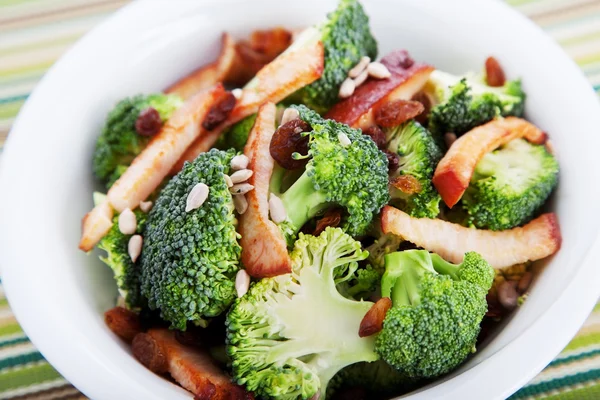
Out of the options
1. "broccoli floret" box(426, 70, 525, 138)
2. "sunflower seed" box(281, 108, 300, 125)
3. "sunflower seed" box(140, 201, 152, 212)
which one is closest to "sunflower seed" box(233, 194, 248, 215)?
"sunflower seed" box(281, 108, 300, 125)

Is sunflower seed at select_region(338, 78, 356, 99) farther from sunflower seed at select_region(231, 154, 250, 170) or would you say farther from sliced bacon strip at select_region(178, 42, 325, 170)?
sunflower seed at select_region(231, 154, 250, 170)

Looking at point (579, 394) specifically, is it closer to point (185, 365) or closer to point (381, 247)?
point (381, 247)

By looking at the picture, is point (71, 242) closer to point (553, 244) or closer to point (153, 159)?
point (153, 159)

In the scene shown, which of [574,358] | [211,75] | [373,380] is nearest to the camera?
[373,380]

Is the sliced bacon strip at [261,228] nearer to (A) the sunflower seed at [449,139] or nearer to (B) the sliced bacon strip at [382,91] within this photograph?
(B) the sliced bacon strip at [382,91]

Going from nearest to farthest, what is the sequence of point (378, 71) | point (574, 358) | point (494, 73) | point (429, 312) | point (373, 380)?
point (429, 312), point (373, 380), point (378, 71), point (494, 73), point (574, 358)

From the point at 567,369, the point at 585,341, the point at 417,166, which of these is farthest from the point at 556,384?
the point at 417,166

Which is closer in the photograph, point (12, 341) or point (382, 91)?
point (382, 91)
